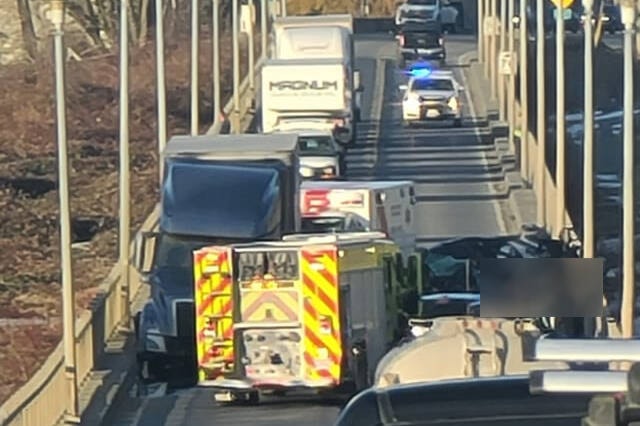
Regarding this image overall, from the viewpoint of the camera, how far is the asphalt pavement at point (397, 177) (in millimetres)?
25328

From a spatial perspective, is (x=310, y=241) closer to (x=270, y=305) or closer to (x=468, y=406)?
(x=270, y=305)

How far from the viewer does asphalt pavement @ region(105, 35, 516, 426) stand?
83.1ft

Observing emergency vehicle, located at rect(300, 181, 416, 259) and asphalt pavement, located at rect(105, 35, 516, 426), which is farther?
emergency vehicle, located at rect(300, 181, 416, 259)

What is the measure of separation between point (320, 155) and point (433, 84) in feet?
60.6

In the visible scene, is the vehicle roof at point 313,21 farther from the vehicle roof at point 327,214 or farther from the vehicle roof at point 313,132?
the vehicle roof at point 327,214

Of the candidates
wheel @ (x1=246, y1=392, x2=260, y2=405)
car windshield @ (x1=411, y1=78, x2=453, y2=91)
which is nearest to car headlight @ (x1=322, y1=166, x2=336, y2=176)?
car windshield @ (x1=411, y1=78, x2=453, y2=91)

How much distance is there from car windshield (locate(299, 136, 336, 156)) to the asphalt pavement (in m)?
2.80

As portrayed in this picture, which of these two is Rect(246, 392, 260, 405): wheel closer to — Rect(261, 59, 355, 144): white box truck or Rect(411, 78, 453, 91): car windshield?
Rect(261, 59, 355, 144): white box truck

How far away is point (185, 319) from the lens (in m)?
28.3

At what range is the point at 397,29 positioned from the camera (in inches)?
3851

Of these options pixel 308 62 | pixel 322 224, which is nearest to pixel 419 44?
pixel 308 62

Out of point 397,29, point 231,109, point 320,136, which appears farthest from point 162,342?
point 397,29

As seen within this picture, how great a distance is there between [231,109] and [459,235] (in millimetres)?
17680

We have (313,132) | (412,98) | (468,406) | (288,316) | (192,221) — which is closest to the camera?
(468,406)
